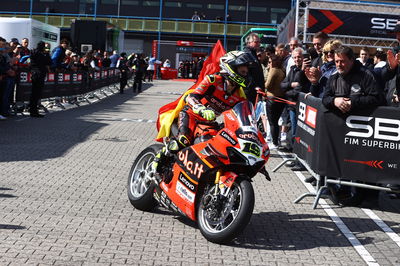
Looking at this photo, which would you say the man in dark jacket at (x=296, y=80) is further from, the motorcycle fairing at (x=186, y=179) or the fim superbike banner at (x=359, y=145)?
the motorcycle fairing at (x=186, y=179)

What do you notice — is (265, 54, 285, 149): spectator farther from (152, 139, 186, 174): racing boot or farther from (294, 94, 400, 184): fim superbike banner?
(152, 139, 186, 174): racing boot

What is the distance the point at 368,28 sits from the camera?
18938mm

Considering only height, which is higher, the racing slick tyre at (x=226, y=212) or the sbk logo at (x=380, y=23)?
the sbk logo at (x=380, y=23)

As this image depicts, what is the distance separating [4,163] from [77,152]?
1734mm

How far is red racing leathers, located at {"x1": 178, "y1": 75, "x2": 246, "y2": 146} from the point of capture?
6.86 m

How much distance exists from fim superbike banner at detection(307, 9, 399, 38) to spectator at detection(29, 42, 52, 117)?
6725 millimetres

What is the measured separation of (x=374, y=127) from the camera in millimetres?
7891

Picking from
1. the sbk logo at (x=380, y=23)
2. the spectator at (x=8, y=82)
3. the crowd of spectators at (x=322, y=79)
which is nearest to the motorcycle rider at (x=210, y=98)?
the crowd of spectators at (x=322, y=79)

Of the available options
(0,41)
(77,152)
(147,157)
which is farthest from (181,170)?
(0,41)

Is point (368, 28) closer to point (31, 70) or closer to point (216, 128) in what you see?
point (31, 70)

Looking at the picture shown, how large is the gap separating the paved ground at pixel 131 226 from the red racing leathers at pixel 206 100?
36.7 inches

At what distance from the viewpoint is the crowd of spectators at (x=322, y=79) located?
26.2ft

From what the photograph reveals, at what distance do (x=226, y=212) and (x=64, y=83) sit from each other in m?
15.5

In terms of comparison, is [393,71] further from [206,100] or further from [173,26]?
[173,26]
